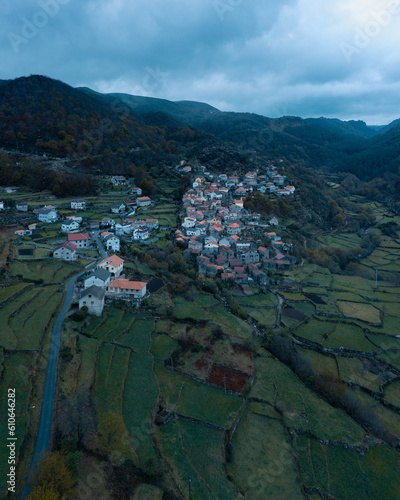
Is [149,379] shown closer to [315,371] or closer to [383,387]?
[315,371]

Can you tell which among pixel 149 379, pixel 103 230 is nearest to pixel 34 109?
pixel 103 230

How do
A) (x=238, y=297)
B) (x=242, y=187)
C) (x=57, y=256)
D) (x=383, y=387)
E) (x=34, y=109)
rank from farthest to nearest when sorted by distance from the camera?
(x=34, y=109) → (x=242, y=187) → (x=238, y=297) → (x=57, y=256) → (x=383, y=387)

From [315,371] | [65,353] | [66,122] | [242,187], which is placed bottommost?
[315,371]

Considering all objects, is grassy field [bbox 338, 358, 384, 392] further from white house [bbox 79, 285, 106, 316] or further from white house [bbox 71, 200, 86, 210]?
white house [bbox 71, 200, 86, 210]

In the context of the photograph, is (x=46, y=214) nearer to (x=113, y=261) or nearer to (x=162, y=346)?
(x=113, y=261)

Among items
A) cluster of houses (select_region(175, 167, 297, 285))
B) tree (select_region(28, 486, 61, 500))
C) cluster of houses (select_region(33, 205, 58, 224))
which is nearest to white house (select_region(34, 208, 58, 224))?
cluster of houses (select_region(33, 205, 58, 224))

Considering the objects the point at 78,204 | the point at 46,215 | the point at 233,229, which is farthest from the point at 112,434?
the point at 78,204
